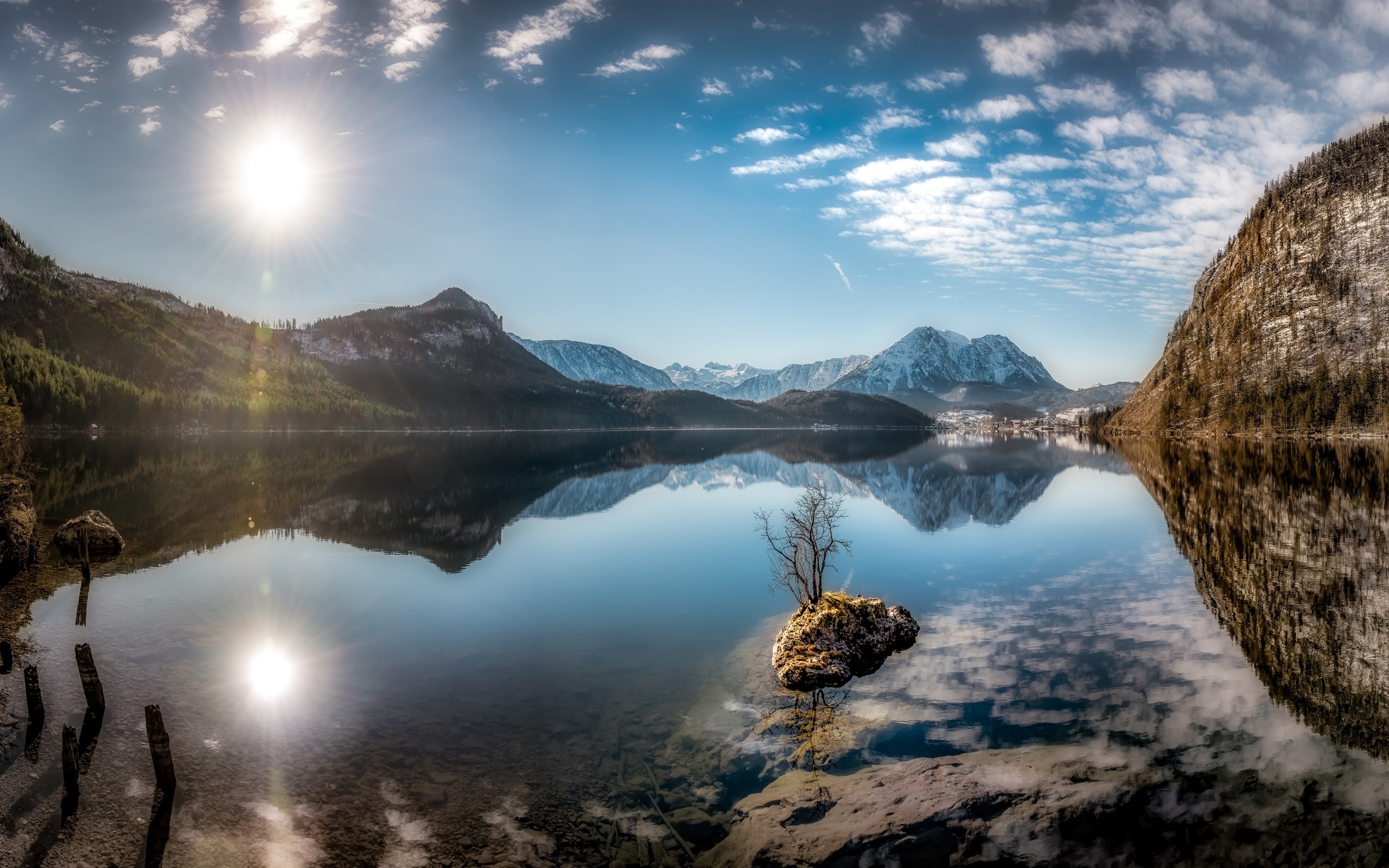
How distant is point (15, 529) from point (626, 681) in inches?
1581

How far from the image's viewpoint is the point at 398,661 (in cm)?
2550

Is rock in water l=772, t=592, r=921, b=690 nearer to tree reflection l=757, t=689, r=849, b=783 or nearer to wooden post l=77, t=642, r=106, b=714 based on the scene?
tree reflection l=757, t=689, r=849, b=783

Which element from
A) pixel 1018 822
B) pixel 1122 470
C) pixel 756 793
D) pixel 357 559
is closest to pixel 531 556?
pixel 357 559

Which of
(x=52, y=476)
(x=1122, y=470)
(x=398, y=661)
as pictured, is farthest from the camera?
(x=1122, y=470)

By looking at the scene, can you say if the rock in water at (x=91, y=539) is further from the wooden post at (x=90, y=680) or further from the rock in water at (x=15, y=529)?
the wooden post at (x=90, y=680)

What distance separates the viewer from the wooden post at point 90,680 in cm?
1981

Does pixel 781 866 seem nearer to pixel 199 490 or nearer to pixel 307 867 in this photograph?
pixel 307 867

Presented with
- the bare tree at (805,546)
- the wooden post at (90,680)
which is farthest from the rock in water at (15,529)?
the bare tree at (805,546)

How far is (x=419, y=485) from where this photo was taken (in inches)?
3460

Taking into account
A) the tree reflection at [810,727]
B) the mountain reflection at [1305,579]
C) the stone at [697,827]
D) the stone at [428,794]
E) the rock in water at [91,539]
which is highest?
the rock in water at [91,539]

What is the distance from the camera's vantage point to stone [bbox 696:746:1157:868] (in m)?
13.7

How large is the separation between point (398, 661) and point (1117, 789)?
2317 cm

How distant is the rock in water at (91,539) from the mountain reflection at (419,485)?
1640 mm

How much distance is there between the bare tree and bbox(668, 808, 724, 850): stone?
12.0 meters
